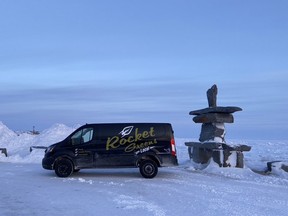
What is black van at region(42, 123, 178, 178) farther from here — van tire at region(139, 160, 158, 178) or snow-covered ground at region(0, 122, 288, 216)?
snow-covered ground at region(0, 122, 288, 216)

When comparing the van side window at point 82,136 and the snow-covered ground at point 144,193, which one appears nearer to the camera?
the snow-covered ground at point 144,193

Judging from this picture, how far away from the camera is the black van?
1508cm

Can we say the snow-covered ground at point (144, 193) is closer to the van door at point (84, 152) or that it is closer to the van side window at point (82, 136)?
the van door at point (84, 152)

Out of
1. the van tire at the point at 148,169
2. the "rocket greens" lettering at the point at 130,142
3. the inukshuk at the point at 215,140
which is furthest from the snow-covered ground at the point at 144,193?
the "rocket greens" lettering at the point at 130,142

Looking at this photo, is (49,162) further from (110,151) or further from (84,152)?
(110,151)

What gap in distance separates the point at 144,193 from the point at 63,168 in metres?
4.43

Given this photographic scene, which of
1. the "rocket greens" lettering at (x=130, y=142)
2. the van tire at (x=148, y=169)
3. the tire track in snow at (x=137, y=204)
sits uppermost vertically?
the "rocket greens" lettering at (x=130, y=142)

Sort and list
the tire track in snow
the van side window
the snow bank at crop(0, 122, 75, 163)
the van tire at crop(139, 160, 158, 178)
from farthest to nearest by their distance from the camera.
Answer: the snow bank at crop(0, 122, 75, 163)
the van side window
the van tire at crop(139, 160, 158, 178)
the tire track in snow

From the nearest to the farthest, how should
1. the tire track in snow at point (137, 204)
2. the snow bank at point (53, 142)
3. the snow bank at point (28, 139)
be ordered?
1. the tire track in snow at point (137, 204)
2. the snow bank at point (53, 142)
3. the snow bank at point (28, 139)

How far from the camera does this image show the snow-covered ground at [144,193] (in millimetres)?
9430

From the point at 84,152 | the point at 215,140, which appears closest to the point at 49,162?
the point at 84,152

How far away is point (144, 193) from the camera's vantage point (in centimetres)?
1166

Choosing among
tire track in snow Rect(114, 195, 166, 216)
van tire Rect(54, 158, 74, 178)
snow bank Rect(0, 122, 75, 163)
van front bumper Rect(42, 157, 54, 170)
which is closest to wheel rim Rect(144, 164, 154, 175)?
van tire Rect(54, 158, 74, 178)

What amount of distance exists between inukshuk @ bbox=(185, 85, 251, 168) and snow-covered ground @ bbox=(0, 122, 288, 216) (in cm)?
67
